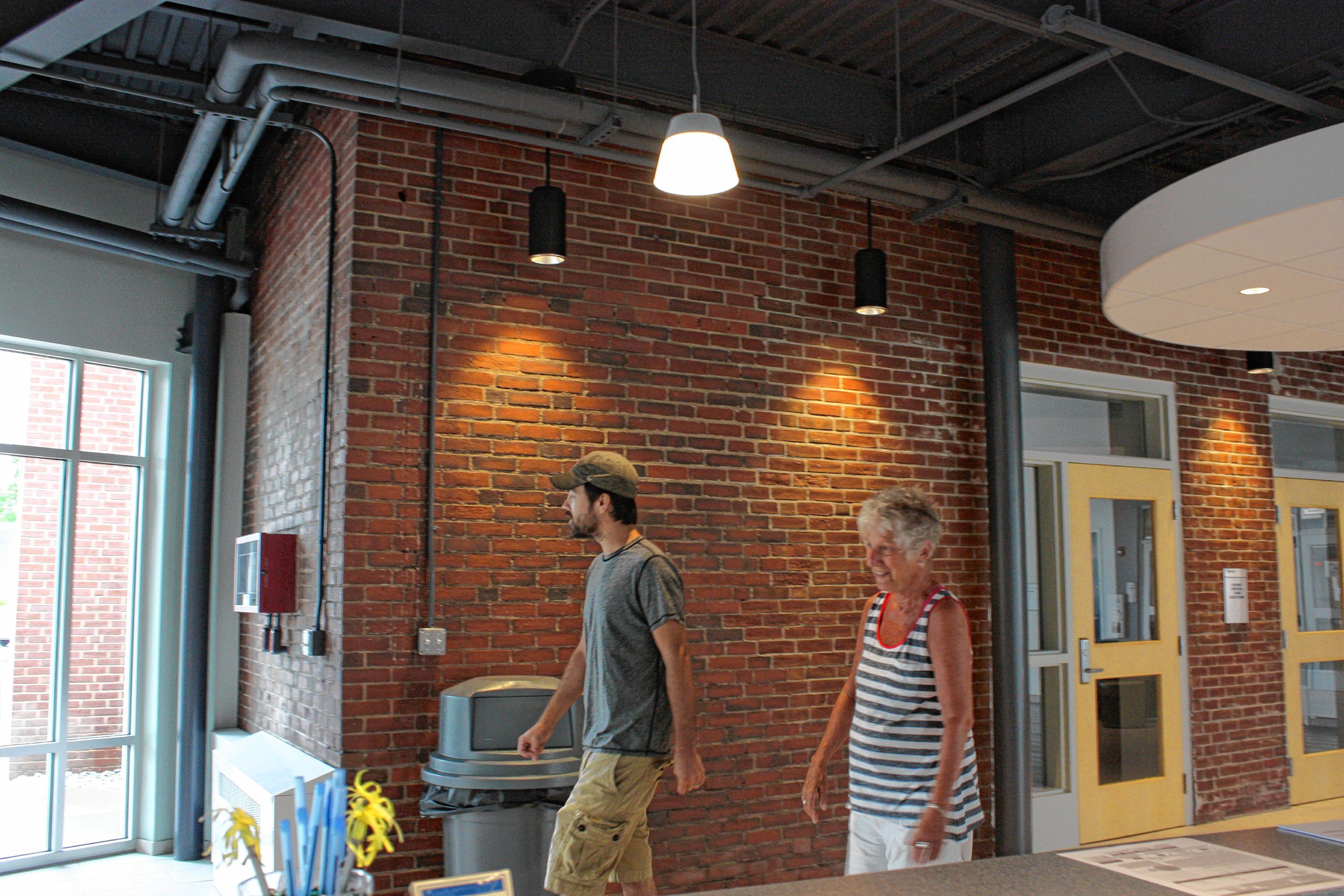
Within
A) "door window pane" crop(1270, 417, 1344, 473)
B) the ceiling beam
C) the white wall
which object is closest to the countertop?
the ceiling beam

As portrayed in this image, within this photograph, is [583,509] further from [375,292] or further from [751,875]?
[751,875]

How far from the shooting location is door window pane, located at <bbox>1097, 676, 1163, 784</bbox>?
6.25 meters

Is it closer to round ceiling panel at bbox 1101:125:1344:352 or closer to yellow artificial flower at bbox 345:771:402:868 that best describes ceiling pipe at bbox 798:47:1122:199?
round ceiling panel at bbox 1101:125:1344:352

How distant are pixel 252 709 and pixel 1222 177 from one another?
5143mm

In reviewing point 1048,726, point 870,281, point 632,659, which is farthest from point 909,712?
point 1048,726

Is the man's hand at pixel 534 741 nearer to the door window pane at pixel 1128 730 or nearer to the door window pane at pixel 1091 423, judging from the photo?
the door window pane at pixel 1091 423

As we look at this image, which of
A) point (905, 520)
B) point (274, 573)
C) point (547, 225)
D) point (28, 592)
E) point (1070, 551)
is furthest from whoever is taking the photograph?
point (1070, 551)

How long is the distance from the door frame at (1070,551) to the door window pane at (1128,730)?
0.66ft

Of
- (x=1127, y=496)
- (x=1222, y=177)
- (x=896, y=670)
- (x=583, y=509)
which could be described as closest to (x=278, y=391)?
(x=583, y=509)

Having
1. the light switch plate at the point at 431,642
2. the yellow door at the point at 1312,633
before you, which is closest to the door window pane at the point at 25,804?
the light switch plate at the point at 431,642

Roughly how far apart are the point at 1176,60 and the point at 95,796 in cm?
656

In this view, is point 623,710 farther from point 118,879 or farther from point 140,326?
point 140,326

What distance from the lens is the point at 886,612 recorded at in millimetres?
2947

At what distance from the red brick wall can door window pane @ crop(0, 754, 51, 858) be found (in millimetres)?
1126
